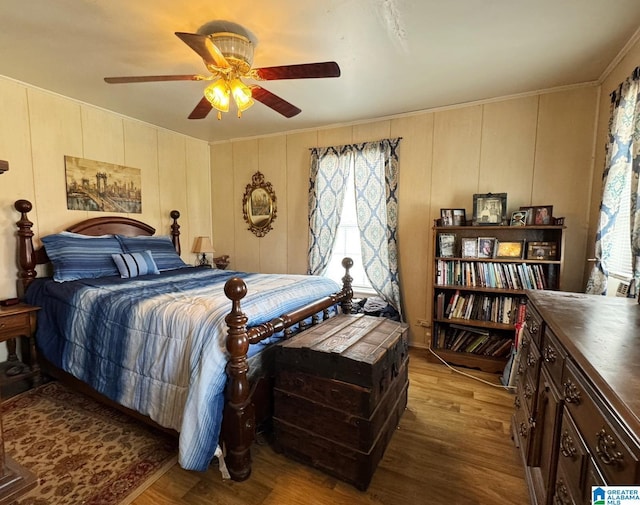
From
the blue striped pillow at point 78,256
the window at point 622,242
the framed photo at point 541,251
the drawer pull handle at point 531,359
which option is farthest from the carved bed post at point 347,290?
the blue striped pillow at point 78,256

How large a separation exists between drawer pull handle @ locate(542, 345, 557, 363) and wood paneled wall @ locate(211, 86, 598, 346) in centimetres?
193

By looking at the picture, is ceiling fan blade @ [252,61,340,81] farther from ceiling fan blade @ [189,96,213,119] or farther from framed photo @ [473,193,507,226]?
framed photo @ [473,193,507,226]

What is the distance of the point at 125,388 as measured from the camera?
1.89 m

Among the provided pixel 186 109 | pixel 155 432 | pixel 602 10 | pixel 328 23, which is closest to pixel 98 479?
pixel 155 432

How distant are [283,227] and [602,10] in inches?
131

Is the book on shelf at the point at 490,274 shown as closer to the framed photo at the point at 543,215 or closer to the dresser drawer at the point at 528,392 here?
the framed photo at the point at 543,215

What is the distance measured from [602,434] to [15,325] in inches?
136

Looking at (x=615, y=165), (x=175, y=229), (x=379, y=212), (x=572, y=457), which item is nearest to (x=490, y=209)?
(x=615, y=165)

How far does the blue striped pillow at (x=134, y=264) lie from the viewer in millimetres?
2885

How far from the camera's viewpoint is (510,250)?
2.81m

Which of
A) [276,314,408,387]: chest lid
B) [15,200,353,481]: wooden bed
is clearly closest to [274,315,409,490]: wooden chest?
[276,314,408,387]: chest lid

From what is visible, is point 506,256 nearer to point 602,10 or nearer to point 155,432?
point 602,10

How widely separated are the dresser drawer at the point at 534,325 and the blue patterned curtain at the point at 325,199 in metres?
2.33

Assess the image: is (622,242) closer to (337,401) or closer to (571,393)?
(571,393)
